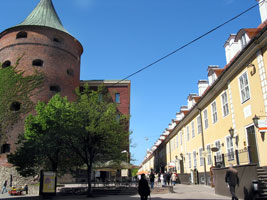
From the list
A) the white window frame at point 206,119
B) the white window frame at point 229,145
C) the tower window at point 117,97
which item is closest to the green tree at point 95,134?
the white window frame at point 206,119

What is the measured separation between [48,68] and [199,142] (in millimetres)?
22386

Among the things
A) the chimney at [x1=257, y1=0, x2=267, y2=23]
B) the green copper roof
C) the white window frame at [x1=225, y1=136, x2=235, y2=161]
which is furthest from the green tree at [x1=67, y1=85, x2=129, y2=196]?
the green copper roof

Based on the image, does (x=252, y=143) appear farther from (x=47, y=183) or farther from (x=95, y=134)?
(x=47, y=183)

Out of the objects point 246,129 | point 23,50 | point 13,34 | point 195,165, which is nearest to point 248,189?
point 246,129

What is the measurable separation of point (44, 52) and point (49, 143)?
19.9m

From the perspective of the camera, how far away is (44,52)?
35.8m

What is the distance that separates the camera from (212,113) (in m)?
20.7

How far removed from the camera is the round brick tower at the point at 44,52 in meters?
35.1

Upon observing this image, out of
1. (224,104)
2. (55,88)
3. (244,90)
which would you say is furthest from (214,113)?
(55,88)

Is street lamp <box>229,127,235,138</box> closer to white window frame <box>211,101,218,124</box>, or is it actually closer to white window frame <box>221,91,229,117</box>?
white window frame <box>221,91,229,117</box>

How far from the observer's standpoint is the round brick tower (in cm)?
3509

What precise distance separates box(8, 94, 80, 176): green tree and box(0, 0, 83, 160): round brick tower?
8.37 meters

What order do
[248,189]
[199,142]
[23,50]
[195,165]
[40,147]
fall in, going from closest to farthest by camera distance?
[248,189]
[40,147]
[199,142]
[195,165]
[23,50]

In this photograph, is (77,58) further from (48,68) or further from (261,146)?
(261,146)
